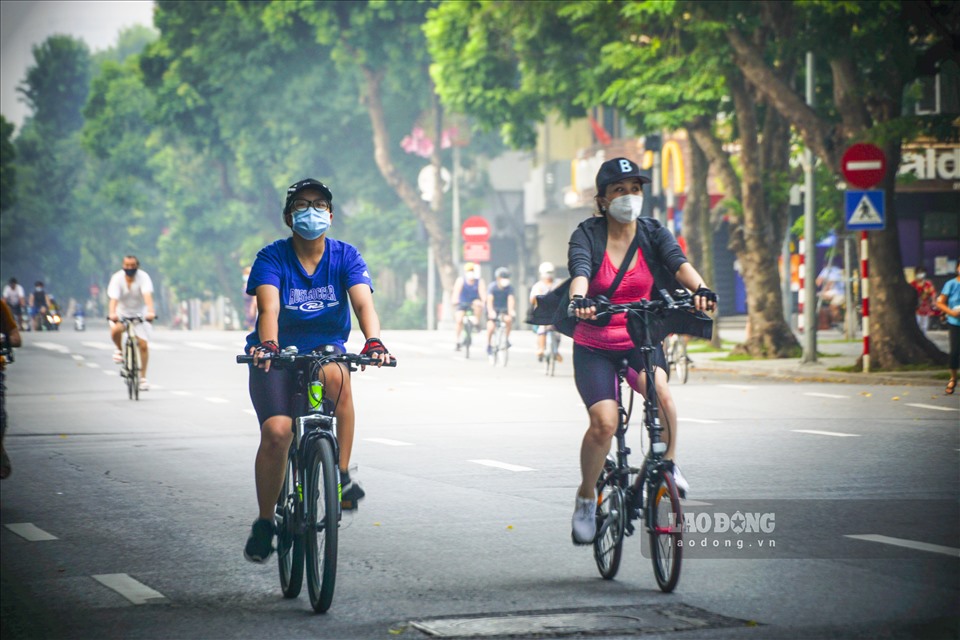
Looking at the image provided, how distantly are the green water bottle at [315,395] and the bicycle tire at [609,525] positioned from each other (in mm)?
1387

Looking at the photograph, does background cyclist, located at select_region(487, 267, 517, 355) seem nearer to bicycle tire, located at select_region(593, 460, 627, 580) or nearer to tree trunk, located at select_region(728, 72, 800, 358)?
tree trunk, located at select_region(728, 72, 800, 358)

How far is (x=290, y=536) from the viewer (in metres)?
7.27

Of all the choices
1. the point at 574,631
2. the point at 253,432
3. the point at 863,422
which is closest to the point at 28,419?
the point at 253,432

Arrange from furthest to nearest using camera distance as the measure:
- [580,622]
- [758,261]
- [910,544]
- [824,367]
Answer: [758,261] < [824,367] < [910,544] < [580,622]

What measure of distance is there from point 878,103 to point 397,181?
29912 millimetres

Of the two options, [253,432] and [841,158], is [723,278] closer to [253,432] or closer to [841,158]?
[841,158]

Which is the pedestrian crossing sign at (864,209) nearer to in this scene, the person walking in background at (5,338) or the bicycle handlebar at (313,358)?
the person walking in background at (5,338)

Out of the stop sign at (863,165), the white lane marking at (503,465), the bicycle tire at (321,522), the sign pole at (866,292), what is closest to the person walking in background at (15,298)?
the sign pole at (866,292)

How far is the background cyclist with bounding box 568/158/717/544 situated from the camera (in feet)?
25.1

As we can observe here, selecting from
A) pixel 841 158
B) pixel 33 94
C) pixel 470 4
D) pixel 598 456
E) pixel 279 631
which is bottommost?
pixel 279 631

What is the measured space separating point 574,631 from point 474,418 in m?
11.5

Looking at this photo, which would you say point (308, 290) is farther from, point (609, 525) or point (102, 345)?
point (102, 345)

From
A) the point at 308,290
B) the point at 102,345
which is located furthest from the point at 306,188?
the point at 102,345

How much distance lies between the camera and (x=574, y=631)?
20.9ft
